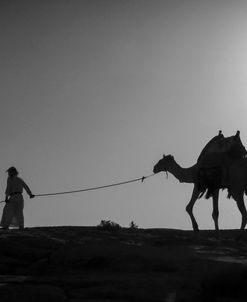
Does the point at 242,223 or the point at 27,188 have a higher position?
the point at 27,188

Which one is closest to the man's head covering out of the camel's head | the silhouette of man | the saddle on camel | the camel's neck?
the silhouette of man

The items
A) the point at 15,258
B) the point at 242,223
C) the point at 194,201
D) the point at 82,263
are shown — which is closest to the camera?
the point at 82,263

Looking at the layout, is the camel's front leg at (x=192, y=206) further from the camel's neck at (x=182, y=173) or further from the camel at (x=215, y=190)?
the camel's neck at (x=182, y=173)

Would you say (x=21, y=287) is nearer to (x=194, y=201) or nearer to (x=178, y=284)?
(x=178, y=284)

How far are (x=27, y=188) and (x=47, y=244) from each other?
531 cm

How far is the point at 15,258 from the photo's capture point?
A: 11266 millimetres

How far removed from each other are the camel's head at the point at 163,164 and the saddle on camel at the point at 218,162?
1599mm

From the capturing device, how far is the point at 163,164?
19.3 m

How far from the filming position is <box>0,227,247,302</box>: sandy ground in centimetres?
866

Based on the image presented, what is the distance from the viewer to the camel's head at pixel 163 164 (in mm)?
19281

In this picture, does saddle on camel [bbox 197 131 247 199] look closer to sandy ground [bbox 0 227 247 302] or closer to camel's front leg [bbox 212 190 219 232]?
camel's front leg [bbox 212 190 219 232]

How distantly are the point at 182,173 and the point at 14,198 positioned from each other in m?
4.70

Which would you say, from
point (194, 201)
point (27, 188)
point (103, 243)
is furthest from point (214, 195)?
point (103, 243)

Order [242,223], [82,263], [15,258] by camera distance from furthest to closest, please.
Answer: [242,223] → [15,258] → [82,263]
